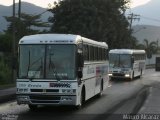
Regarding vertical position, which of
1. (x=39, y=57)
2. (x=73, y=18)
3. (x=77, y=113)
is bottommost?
(x=77, y=113)

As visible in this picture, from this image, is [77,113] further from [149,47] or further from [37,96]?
[149,47]

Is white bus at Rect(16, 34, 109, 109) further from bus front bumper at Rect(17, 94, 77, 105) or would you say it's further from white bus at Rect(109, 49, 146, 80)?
white bus at Rect(109, 49, 146, 80)

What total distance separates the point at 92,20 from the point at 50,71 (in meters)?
49.4

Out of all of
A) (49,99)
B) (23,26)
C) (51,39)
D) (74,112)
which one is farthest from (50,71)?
(23,26)

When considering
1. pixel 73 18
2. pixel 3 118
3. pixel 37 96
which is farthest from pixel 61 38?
pixel 73 18

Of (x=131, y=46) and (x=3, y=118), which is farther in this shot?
(x=131, y=46)

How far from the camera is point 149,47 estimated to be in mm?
134875

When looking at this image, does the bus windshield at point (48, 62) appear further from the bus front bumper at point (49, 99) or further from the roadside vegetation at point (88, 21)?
the roadside vegetation at point (88, 21)

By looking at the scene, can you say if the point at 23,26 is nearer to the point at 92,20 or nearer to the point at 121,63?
the point at 92,20

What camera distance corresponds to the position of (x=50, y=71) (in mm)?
18422

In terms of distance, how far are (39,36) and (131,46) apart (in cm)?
6167

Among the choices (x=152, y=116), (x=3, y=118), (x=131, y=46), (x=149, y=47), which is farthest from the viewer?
(x=149, y=47)

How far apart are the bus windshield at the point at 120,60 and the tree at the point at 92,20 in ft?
63.0

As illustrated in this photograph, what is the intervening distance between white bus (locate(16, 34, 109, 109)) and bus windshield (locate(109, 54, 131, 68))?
2635 cm
